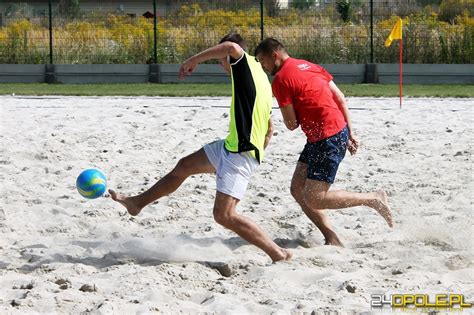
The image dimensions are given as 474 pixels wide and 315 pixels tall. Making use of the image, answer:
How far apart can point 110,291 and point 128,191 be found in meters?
3.57

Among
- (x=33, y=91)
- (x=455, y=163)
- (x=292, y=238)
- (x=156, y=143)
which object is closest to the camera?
(x=292, y=238)

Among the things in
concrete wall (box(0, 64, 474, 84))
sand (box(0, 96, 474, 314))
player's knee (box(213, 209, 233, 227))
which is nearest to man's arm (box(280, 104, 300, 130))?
player's knee (box(213, 209, 233, 227))

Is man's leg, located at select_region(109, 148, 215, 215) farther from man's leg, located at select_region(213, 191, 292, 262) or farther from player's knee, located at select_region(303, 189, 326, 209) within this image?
player's knee, located at select_region(303, 189, 326, 209)

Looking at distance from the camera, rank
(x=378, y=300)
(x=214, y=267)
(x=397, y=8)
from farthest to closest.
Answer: (x=397, y=8) < (x=214, y=267) < (x=378, y=300)

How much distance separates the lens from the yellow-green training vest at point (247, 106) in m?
6.95

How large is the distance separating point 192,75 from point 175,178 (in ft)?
55.0

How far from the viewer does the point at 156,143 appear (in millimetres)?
11727

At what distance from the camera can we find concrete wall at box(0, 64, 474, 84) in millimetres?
23703

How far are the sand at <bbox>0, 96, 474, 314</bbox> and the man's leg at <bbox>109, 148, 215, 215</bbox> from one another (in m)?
0.38

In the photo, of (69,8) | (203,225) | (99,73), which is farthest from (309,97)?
(69,8)

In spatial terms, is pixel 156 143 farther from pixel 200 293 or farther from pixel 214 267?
pixel 200 293

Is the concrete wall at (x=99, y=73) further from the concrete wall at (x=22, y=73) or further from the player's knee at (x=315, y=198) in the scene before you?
the player's knee at (x=315, y=198)

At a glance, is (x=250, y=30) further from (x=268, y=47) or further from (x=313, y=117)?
(x=268, y=47)

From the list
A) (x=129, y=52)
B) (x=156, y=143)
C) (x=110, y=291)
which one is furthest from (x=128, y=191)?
(x=129, y=52)
